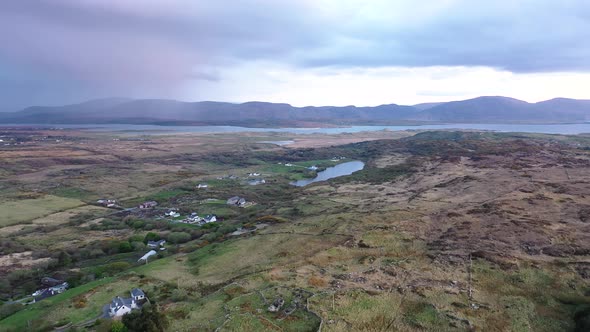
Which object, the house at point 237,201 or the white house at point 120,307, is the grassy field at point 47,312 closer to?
the white house at point 120,307

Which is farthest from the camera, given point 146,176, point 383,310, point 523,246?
point 146,176

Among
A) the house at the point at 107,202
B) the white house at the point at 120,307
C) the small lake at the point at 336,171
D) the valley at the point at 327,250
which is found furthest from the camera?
the small lake at the point at 336,171

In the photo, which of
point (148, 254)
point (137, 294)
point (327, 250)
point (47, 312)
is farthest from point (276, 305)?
point (148, 254)

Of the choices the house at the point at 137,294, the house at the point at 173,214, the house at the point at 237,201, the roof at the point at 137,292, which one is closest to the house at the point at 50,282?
the roof at the point at 137,292

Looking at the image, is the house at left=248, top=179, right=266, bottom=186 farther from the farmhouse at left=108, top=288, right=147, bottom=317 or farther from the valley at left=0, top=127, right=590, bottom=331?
the farmhouse at left=108, top=288, right=147, bottom=317

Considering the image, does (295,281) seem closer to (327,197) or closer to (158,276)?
(158,276)

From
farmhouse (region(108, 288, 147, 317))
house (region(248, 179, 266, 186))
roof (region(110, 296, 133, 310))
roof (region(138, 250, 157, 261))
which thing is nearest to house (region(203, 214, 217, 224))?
roof (region(138, 250, 157, 261))

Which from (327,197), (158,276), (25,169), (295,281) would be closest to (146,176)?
(25,169)
